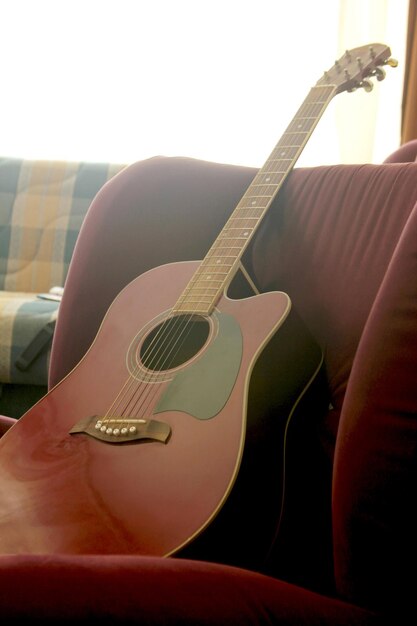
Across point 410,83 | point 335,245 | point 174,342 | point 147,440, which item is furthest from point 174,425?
point 410,83

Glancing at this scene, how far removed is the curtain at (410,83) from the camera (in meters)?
2.23

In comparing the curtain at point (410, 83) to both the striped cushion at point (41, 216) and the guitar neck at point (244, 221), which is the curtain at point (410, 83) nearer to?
the striped cushion at point (41, 216)

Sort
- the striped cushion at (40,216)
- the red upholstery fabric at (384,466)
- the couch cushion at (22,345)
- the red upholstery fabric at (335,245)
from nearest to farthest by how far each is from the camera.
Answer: the red upholstery fabric at (384,466) → the red upholstery fabric at (335,245) → the couch cushion at (22,345) → the striped cushion at (40,216)

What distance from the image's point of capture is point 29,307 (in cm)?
174

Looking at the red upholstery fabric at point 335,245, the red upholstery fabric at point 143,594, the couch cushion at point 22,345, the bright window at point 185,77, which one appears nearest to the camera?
the red upholstery fabric at point 143,594

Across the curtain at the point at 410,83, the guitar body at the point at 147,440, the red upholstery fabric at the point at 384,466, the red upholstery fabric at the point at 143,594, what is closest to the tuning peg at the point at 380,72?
the guitar body at the point at 147,440

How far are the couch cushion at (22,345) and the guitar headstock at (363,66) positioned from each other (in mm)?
946

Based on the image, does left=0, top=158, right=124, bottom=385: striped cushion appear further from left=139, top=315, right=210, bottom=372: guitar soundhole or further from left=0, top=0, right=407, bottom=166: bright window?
left=139, top=315, right=210, bottom=372: guitar soundhole

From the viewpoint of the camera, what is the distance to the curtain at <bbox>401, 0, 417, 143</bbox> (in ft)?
7.31

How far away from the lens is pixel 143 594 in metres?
0.44

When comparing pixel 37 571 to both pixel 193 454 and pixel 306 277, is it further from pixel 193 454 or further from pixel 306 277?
pixel 306 277

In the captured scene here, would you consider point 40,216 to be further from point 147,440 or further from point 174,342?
point 147,440

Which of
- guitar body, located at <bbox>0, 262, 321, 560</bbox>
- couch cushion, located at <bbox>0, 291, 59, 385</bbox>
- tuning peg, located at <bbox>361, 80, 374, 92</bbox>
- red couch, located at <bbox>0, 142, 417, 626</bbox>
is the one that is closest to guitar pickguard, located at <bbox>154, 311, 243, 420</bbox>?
guitar body, located at <bbox>0, 262, 321, 560</bbox>

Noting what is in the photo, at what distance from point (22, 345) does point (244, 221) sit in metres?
0.89
